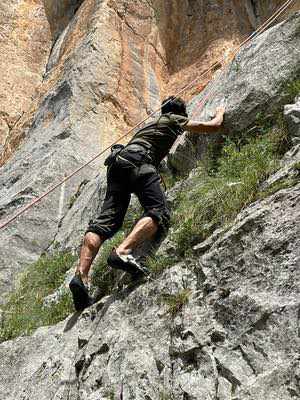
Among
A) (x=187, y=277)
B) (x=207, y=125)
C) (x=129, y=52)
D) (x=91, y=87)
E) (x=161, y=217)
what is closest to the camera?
(x=187, y=277)

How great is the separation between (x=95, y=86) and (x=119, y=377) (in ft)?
35.4

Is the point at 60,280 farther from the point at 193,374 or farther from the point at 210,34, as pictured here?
the point at 210,34

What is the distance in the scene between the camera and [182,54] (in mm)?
18562

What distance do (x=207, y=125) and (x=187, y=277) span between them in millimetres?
2509

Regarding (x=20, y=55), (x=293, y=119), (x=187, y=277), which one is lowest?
(x=187, y=277)

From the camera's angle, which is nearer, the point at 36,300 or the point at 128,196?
the point at 128,196

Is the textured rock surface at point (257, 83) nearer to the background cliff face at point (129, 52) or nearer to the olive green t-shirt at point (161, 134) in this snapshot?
the olive green t-shirt at point (161, 134)

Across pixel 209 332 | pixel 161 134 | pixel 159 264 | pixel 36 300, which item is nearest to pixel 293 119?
pixel 161 134

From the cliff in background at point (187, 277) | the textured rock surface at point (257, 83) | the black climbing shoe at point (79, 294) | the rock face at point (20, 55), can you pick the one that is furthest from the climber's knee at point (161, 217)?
the rock face at point (20, 55)

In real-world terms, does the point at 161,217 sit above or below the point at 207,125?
below

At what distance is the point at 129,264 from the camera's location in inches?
265

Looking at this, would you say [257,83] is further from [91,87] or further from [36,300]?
[91,87]

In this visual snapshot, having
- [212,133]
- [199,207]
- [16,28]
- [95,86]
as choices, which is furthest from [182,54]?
[199,207]

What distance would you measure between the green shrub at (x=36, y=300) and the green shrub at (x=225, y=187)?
6.80ft
